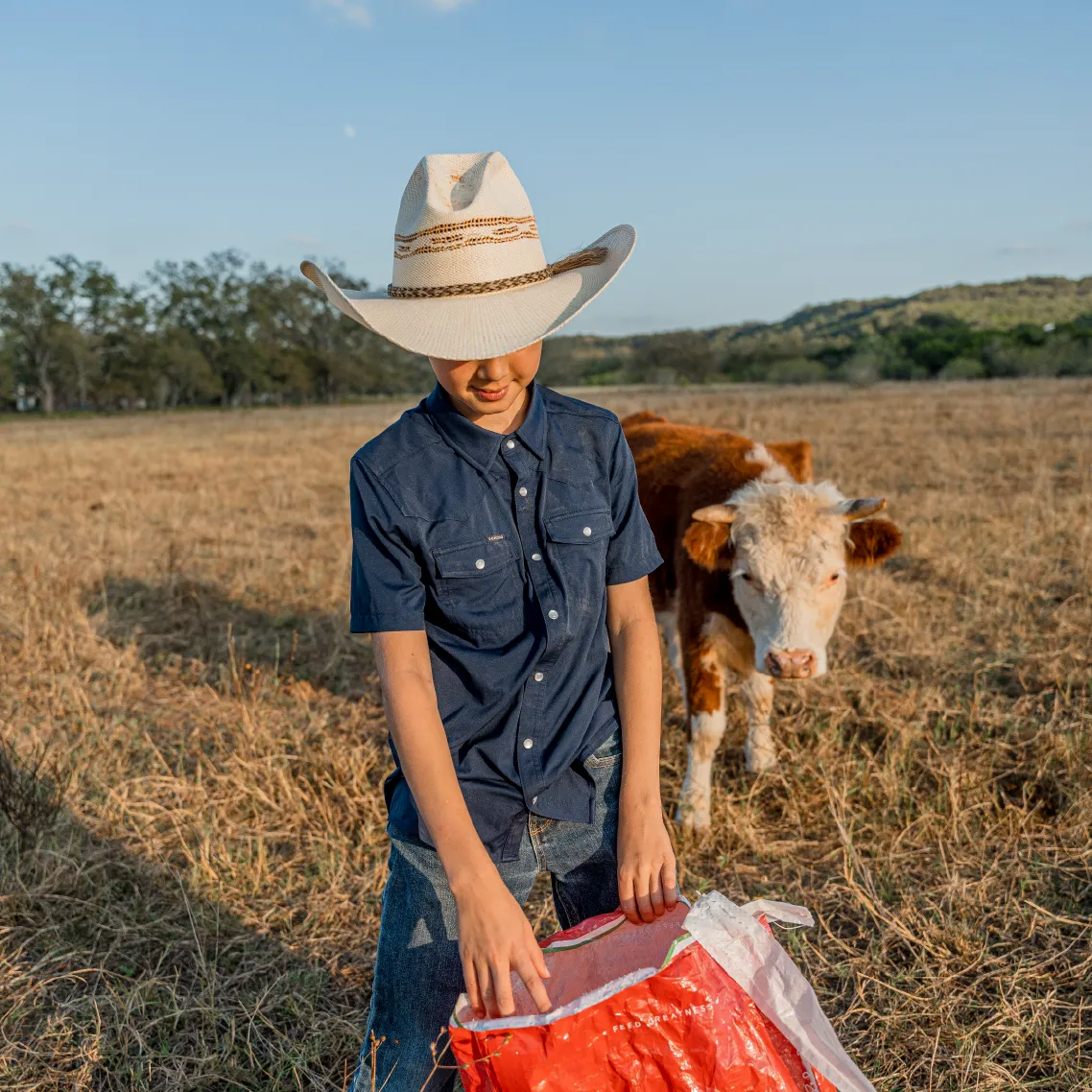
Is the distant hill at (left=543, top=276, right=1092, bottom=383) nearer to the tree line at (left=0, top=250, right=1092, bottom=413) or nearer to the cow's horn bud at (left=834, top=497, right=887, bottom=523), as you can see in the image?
the tree line at (left=0, top=250, right=1092, bottom=413)

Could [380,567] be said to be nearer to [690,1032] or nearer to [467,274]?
[467,274]

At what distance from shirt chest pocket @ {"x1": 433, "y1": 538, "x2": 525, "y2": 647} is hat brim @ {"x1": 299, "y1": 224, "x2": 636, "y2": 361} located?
0.37m

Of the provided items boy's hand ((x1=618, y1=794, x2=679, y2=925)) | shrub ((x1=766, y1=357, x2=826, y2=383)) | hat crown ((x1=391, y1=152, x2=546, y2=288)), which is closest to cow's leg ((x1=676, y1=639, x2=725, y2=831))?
boy's hand ((x1=618, y1=794, x2=679, y2=925))

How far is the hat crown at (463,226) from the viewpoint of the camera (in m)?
1.56

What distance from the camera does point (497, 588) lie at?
5.73 ft

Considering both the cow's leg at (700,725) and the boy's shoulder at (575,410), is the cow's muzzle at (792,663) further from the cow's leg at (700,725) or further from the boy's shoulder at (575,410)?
the boy's shoulder at (575,410)

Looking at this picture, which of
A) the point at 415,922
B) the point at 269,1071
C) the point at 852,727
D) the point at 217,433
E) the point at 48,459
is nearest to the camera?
the point at 415,922

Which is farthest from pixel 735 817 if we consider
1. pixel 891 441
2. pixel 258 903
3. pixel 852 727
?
pixel 891 441

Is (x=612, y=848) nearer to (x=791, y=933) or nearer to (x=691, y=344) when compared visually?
(x=791, y=933)

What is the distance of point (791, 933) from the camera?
9.13 ft

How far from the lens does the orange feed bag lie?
4.43ft

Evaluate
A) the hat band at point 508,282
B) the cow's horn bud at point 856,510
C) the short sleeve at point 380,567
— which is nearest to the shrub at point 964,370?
the cow's horn bud at point 856,510

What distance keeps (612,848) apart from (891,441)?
1310 centimetres

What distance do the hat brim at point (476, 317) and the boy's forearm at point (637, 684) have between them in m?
0.57
